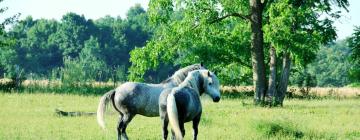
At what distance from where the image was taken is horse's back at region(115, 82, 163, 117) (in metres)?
12.9

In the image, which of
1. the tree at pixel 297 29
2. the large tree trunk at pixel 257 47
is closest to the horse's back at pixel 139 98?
the tree at pixel 297 29

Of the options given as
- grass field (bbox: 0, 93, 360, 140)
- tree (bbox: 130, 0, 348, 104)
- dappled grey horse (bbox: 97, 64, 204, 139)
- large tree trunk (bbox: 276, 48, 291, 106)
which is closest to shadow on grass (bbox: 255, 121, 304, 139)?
grass field (bbox: 0, 93, 360, 140)

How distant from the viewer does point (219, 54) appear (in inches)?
1316

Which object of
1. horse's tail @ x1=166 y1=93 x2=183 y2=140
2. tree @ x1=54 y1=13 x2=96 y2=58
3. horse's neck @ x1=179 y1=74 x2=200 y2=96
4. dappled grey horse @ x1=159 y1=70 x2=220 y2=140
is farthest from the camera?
tree @ x1=54 y1=13 x2=96 y2=58

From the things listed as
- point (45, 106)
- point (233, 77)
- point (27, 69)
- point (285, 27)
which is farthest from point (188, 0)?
point (27, 69)

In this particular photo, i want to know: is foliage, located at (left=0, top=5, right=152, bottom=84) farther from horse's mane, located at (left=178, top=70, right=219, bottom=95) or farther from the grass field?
horse's mane, located at (left=178, top=70, right=219, bottom=95)

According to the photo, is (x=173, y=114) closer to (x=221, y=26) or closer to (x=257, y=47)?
(x=257, y=47)

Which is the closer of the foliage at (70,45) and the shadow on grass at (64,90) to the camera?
the shadow on grass at (64,90)

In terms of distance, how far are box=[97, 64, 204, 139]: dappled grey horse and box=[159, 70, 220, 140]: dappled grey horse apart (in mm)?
920

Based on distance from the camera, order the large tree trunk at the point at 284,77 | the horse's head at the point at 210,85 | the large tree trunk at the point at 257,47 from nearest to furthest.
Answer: the horse's head at the point at 210,85 < the large tree trunk at the point at 257,47 < the large tree trunk at the point at 284,77

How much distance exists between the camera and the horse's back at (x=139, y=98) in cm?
1295

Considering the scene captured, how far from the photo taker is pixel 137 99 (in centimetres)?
1299

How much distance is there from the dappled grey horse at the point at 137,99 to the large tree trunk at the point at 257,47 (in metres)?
15.2

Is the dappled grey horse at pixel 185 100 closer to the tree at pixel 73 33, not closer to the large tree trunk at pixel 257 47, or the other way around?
the large tree trunk at pixel 257 47
